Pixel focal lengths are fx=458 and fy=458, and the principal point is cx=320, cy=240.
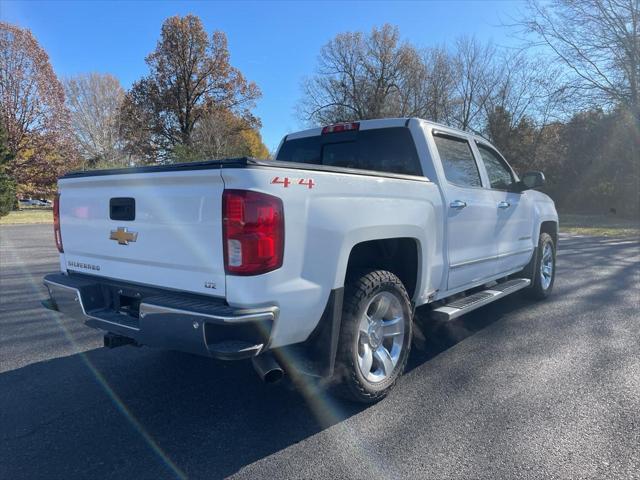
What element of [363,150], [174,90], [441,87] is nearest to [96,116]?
[174,90]

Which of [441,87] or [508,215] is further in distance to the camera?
[441,87]

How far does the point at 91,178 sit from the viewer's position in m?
3.23

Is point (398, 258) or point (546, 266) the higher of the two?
point (398, 258)

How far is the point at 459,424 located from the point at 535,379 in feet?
3.51

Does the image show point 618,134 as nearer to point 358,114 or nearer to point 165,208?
point 358,114

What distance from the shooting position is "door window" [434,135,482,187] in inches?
167

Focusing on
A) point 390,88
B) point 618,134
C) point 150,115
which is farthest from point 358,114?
point 150,115

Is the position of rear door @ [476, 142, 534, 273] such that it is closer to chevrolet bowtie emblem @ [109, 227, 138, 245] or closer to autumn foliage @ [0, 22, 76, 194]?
chevrolet bowtie emblem @ [109, 227, 138, 245]

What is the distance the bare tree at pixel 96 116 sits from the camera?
36312 millimetres

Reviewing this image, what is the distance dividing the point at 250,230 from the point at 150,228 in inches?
31.0

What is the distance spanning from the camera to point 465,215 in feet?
13.8

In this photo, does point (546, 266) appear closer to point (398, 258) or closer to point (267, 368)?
point (398, 258)

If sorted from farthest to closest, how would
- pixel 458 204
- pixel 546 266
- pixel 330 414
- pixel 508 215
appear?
pixel 546 266 → pixel 508 215 → pixel 458 204 → pixel 330 414

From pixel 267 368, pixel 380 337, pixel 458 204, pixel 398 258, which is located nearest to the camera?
pixel 267 368
